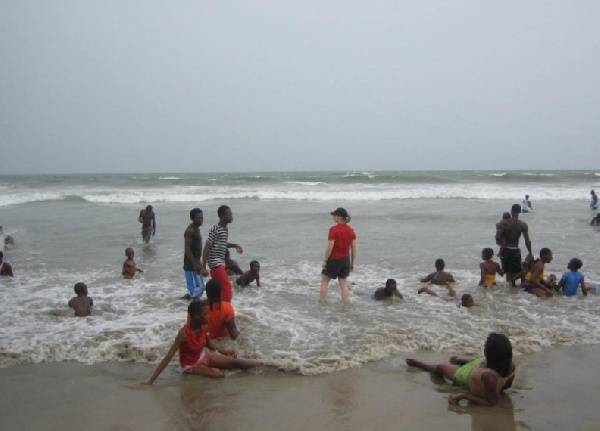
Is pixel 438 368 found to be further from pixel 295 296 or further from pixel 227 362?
pixel 295 296

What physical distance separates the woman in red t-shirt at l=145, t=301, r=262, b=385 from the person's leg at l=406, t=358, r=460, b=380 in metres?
1.64

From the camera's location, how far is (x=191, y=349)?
4648 mm

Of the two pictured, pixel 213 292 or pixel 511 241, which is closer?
pixel 213 292

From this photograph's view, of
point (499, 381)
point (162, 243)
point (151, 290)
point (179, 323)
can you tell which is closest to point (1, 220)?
point (162, 243)

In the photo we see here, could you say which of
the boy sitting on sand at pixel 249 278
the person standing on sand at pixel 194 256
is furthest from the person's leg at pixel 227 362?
the boy sitting on sand at pixel 249 278

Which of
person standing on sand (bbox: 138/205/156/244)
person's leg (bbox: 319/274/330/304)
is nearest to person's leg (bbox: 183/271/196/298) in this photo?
person's leg (bbox: 319/274/330/304)

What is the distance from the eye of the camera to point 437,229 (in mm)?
15914

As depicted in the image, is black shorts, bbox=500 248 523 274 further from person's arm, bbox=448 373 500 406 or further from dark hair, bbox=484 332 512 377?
person's arm, bbox=448 373 500 406

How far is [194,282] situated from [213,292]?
2.11 metres

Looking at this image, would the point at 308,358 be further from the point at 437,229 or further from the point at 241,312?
the point at 437,229

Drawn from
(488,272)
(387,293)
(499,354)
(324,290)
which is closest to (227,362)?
(499,354)

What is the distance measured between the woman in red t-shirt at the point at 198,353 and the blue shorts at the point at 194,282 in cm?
250

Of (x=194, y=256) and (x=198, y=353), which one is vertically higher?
(x=194, y=256)

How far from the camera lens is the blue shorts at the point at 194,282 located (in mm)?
7258
